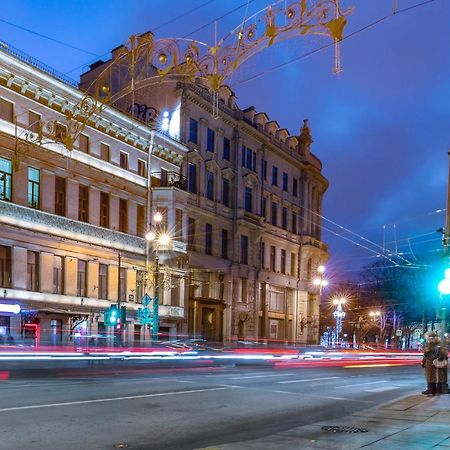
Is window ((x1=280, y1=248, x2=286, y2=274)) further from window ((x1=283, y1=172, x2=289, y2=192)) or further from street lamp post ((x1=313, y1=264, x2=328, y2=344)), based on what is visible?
window ((x1=283, y1=172, x2=289, y2=192))

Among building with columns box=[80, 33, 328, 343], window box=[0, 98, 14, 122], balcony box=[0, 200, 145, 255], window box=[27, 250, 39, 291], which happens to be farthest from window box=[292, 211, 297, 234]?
window box=[0, 98, 14, 122]

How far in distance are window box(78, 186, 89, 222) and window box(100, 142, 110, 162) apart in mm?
2352

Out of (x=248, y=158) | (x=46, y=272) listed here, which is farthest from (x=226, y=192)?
(x=46, y=272)

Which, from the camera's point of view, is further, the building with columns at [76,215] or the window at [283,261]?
the window at [283,261]

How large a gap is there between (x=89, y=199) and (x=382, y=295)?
4839 cm

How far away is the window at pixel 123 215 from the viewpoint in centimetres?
3806

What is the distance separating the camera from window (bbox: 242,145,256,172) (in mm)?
50312

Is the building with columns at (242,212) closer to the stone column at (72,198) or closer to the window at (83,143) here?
the window at (83,143)

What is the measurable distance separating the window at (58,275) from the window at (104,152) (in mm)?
6746

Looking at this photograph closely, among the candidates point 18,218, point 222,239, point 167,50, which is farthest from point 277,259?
point 167,50

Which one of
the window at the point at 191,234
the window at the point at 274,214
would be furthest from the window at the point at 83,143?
the window at the point at 274,214

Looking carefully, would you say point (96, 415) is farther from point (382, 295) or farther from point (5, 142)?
point (382, 295)

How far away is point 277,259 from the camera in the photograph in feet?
181

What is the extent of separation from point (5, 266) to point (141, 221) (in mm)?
11009
